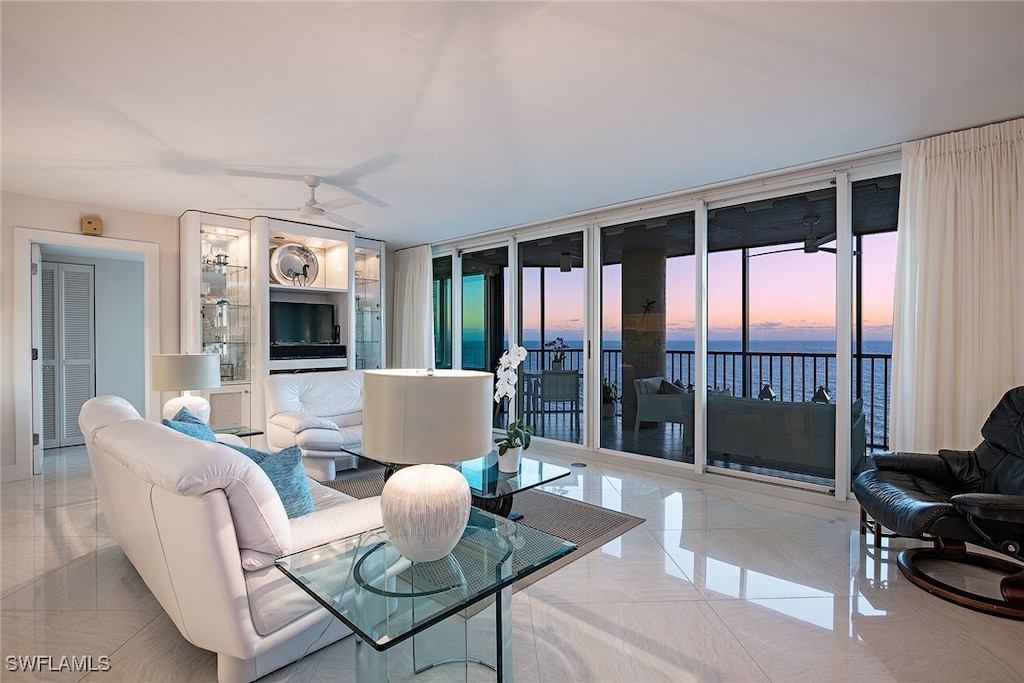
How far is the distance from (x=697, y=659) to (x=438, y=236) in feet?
17.4

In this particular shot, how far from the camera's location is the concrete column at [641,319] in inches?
191

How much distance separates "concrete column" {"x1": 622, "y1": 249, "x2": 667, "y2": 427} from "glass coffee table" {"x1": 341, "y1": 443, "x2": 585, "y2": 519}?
5.95 ft

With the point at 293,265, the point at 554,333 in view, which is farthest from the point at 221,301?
the point at 554,333

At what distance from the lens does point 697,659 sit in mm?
2010

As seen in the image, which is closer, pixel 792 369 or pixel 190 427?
Result: pixel 190 427

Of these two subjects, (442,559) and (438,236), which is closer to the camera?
(442,559)

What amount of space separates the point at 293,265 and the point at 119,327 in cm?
223

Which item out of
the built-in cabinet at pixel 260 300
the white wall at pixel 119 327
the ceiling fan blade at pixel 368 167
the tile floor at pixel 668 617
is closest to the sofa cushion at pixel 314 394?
the built-in cabinet at pixel 260 300

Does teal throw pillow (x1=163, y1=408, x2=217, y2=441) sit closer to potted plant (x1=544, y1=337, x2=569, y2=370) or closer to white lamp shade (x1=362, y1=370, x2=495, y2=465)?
white lamp shade (x1=362, y1=370, x2=495, y2=465)

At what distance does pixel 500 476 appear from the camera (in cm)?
325

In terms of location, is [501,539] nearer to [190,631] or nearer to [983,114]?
[190,631]

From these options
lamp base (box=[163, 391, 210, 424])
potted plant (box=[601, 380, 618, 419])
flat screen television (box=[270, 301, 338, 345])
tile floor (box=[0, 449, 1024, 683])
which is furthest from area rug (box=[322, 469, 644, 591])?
flat screen television (box=[270, 301, 338, 345])

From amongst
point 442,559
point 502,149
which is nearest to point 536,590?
point 442,559
